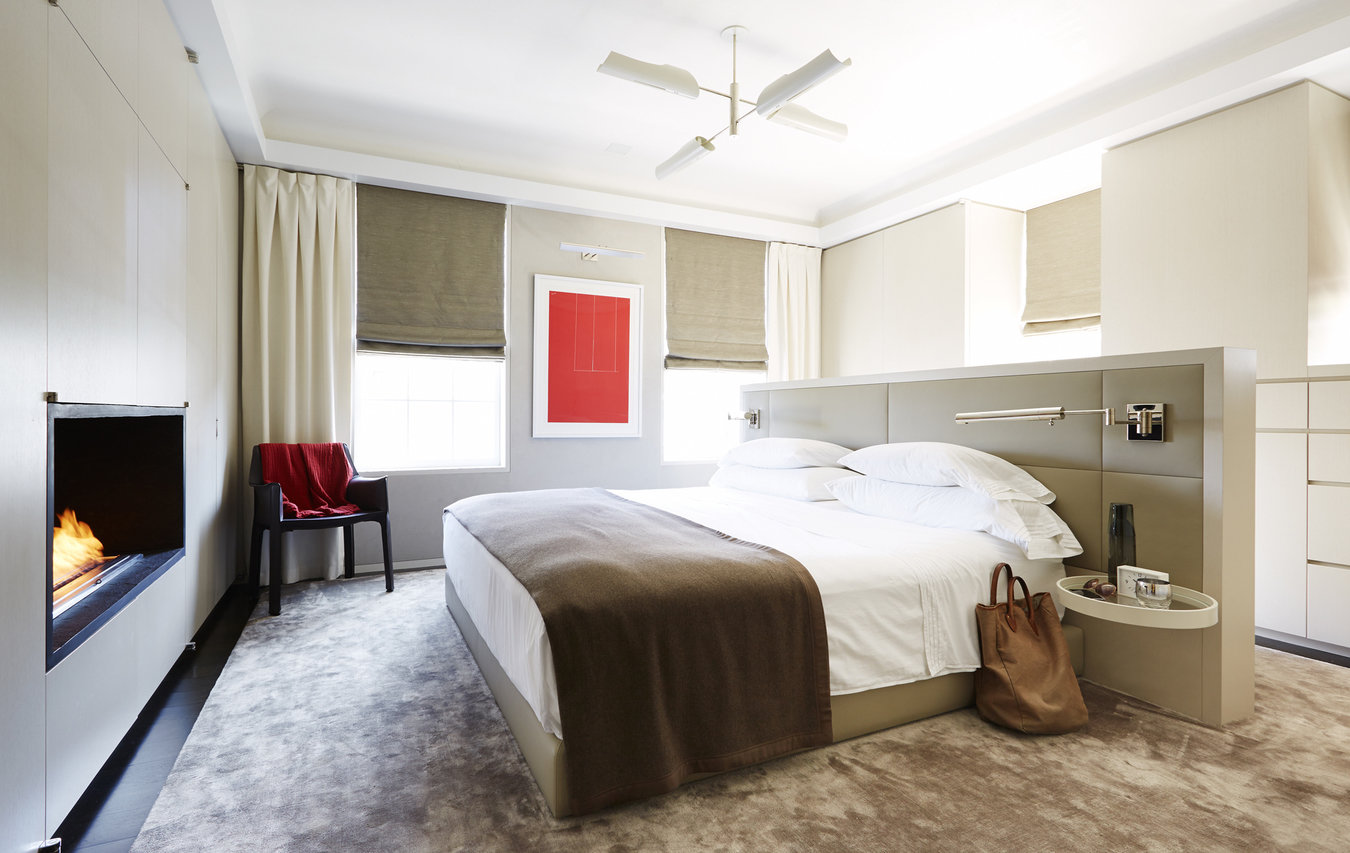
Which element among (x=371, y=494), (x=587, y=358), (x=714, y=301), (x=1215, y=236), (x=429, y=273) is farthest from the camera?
(x=714, y=301)

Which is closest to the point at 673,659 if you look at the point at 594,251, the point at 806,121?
the point at 806,121

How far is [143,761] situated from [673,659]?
167cm

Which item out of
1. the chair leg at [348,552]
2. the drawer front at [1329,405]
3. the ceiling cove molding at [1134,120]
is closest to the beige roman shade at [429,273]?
the chair leg at [348,552]

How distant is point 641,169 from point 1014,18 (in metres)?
2.76

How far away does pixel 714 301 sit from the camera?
5816 mm

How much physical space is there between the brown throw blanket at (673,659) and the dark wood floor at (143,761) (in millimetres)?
1118

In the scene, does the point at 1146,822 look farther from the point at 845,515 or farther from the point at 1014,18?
the point at 1014,18

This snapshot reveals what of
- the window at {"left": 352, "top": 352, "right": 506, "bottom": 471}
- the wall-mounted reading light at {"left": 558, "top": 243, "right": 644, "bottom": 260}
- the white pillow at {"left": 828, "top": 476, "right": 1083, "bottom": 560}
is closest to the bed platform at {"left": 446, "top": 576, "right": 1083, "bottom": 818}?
the white pillow at {"left": 828, "top": 476, "right": 1083, "bottom": 560}

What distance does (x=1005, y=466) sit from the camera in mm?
2703

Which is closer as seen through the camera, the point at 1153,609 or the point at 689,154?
the point at 1153,609

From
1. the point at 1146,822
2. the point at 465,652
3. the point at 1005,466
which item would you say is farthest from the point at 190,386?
the point at 1146,822

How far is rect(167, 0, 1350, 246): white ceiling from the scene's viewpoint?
3135 mm

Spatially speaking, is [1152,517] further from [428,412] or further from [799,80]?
[428,412]

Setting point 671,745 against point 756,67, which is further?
point 756,67
